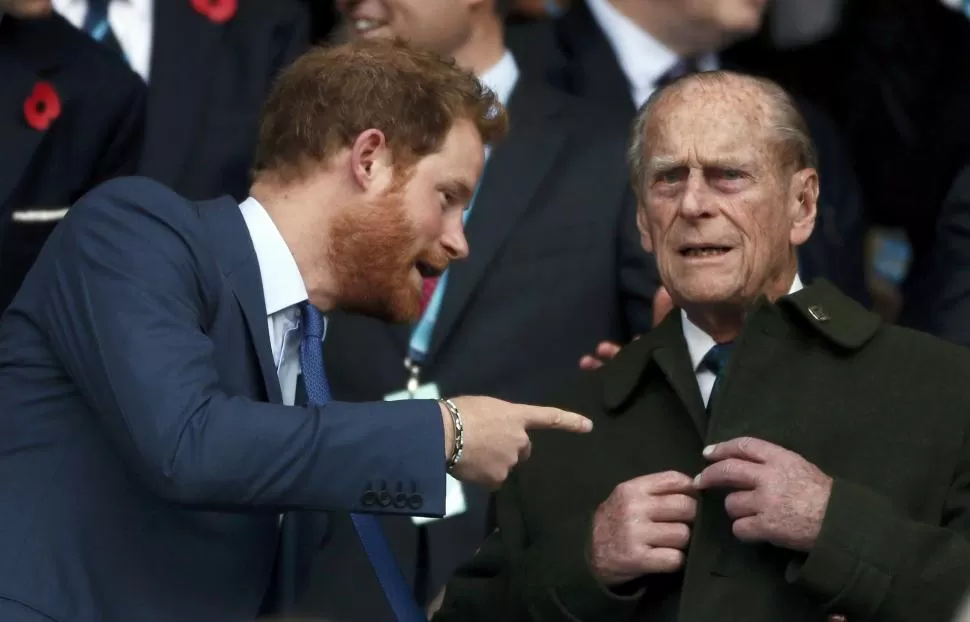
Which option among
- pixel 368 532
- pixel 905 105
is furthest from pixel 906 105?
pixel 368 532

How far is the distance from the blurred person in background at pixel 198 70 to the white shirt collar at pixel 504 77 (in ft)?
1.36

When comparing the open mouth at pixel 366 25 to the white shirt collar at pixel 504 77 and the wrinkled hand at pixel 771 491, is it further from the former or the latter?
the wrinkled hand at pixel 771 491

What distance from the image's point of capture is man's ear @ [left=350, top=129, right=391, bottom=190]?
3.26 meters

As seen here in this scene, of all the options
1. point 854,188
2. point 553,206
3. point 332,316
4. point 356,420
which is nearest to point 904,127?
point 854,188

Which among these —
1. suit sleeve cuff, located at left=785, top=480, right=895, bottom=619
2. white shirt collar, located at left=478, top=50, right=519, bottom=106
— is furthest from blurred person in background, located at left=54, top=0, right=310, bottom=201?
suit sleeve cuff, located at left=785, top=480, right=895, bottom=619

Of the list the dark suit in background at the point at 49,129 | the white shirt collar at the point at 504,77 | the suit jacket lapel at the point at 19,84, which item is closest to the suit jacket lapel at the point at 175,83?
the dark suit in background at the point at 49,129

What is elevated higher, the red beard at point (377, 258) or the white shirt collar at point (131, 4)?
the white shirt collar at point (131, 4)

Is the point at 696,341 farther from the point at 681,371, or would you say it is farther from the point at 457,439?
the point at 457,439

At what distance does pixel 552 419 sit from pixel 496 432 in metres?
0.08

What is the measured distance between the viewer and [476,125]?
3.42 metres

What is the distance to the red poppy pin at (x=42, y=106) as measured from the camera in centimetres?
402

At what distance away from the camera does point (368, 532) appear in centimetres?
319

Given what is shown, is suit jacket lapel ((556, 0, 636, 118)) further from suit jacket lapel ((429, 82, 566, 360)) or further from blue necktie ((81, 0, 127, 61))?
blue necktie ((81, 0, 127, 61))

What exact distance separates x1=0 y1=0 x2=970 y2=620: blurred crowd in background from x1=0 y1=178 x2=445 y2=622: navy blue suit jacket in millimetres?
743
